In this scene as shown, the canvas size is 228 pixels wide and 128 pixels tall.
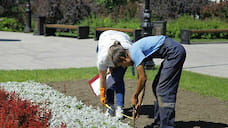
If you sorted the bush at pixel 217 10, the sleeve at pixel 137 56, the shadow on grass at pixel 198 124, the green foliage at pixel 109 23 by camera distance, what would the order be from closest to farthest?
the sleeve at pixel 137 56, the shadow on grass at pixel 198 124, the green foliage at pixel 109 23, the bush at pixel 217 10

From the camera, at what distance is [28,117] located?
13.2ft

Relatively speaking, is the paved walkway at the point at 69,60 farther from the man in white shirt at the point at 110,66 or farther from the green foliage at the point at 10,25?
the green foliage at the point at 10,25

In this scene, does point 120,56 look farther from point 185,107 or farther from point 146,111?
point 185,107

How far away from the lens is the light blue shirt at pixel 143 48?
12.9 feet

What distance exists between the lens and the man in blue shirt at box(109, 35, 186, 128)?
405 cm

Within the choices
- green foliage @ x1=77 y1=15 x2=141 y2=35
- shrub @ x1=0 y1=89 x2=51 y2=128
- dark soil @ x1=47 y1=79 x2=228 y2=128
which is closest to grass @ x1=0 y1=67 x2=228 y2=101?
dark soil @ x1=47 y1=79 x2=228 y2=128

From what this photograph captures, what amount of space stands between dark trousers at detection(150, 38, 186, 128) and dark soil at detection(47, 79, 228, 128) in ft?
1.99

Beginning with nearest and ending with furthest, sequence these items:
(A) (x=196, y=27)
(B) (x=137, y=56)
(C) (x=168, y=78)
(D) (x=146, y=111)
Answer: (B) (x=137, y=56)
(C) (x=168, y=78)
(D) (x=146, y=111)
(A) (x=196, y=27)

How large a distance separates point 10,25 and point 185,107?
22.1 meters

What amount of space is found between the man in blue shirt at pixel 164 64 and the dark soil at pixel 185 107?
64cm

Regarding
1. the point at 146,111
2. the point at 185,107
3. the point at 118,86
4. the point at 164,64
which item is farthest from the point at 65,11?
the point at 164,64

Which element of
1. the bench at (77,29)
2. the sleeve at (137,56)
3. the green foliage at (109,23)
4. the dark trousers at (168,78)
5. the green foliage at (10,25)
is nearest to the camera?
the sleeve at (137,56)

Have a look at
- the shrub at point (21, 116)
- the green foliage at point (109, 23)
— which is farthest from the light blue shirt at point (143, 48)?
the green foliage at point (109, 23)

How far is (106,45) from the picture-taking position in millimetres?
4555
